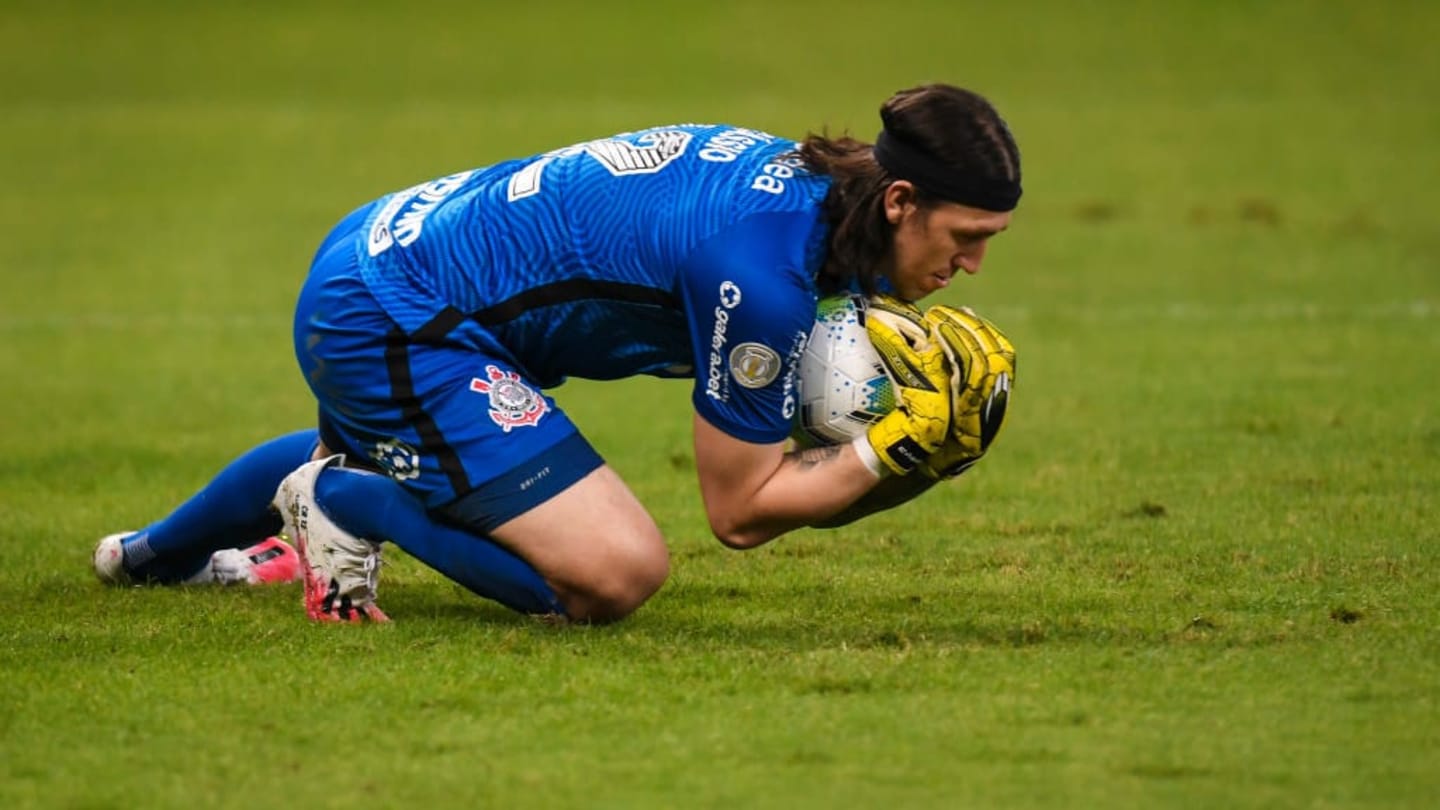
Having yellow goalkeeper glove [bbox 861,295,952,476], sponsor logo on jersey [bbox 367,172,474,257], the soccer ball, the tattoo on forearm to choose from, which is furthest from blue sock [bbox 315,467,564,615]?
yellow goalkeeper glove [bbox 861,295,952,476]

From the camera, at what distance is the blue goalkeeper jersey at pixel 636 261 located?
533 cm

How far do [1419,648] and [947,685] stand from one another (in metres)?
1.23

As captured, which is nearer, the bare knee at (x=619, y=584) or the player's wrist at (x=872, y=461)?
the player's wrist at (x=872, y=461)

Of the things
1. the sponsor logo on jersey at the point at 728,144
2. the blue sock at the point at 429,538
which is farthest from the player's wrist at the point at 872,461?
the blue sock at the point at 429,538

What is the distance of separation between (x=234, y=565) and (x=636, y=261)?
1.89 metres

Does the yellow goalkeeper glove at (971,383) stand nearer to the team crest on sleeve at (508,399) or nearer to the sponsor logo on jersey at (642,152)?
the sponsor logo on jersey at (642,152)

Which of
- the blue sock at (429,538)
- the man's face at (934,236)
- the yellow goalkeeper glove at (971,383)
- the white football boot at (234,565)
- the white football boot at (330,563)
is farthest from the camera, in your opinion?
the white football boot at (234,565)

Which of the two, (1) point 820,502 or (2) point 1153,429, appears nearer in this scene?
(1) point 820,502

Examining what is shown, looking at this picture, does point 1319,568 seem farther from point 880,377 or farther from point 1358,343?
point 1358,343

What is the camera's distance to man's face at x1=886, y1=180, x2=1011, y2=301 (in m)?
5.38

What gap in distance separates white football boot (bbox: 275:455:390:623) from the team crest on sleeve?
0.57 meters

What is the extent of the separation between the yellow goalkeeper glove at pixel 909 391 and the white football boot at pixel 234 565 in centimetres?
203

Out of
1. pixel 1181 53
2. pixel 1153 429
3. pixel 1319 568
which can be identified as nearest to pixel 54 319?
pixel 1153 429

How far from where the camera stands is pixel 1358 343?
11.2 meters
